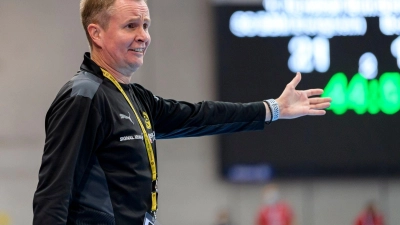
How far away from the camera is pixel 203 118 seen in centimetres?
245

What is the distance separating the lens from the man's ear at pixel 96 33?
202cm

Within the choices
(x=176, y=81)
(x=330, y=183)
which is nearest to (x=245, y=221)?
(x=330, y=183)

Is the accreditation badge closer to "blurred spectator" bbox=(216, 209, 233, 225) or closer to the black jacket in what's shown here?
the black jacket

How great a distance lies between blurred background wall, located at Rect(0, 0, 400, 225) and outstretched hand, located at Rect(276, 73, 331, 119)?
18.9 ft

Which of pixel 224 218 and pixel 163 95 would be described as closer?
pixel 224 218

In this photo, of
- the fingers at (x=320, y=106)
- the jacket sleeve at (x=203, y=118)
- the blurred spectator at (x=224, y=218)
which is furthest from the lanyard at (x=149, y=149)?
the blurred spectator at (x=224, y=218)

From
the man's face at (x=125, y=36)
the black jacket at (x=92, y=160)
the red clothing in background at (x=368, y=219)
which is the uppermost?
the man's face at (x=125, y=36)

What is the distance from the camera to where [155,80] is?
8531 mm

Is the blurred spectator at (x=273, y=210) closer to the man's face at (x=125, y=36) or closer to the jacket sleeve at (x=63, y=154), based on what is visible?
the man's face at (x=125, y=36)

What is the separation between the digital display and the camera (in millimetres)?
7301

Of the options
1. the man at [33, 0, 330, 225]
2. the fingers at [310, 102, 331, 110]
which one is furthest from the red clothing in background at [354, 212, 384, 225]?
the man at [33, 0, 330, 225]

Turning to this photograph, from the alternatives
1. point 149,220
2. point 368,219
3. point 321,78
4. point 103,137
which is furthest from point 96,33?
point 368,219

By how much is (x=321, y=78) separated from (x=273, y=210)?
2.00 metres

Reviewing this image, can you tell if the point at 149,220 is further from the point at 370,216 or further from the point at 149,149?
the point at 370,216
